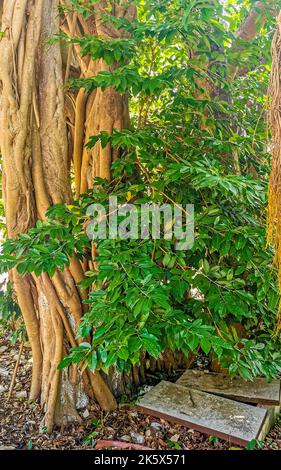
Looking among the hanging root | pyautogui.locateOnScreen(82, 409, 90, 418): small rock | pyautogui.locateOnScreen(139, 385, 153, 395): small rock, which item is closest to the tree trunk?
pyautogui.locateOnScreen(82, 409, 90, 418): small rock

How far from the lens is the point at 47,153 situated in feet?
5.22

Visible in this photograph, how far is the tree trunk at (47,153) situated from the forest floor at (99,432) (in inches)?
2.6

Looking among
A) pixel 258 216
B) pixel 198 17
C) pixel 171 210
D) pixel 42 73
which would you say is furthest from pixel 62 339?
pixel 198 17

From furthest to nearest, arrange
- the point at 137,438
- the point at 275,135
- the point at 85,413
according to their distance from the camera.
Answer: the point at 85,413, the point at 137,438, the point at 275,135

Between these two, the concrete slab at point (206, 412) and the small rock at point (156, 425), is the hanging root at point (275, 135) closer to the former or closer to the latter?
the concrete slab at point (206, 412)

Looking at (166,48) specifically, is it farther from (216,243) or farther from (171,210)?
(216,243)

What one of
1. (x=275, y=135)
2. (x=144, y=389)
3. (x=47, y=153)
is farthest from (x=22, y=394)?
(x=275, y=135)

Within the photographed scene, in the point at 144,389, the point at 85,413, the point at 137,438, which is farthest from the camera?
the point at 144,389

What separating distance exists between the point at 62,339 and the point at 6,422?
1.52 feet

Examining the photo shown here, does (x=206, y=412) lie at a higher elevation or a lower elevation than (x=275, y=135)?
lower

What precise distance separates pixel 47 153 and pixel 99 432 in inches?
50.1

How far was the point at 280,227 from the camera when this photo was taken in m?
1.04

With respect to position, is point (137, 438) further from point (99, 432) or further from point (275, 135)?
point (275, 135)

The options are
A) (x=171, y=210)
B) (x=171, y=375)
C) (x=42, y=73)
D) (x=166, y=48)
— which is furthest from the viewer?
(x=171, y=375)
